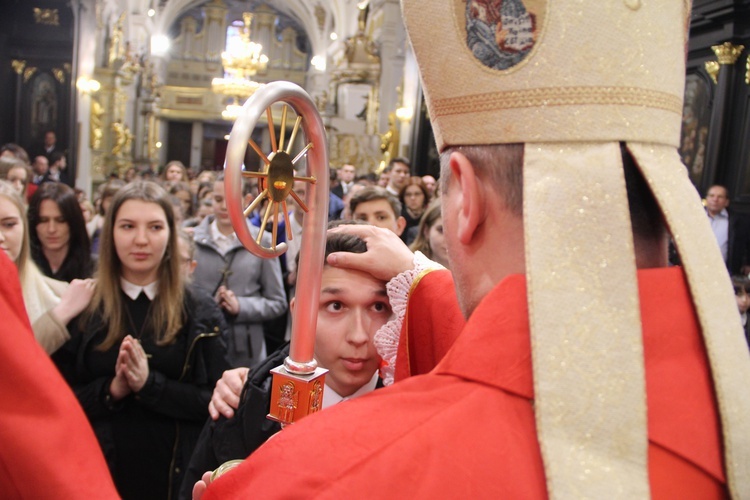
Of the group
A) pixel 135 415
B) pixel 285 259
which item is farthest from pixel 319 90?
pixel 135 415

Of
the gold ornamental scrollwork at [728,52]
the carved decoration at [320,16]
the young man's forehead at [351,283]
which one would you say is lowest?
the young man's forehead at [351,283]

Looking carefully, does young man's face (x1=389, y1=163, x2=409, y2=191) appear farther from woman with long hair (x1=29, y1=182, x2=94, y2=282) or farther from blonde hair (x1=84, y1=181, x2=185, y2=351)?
blonde hair (x1=84, y1=181, x2=185, y2=351)

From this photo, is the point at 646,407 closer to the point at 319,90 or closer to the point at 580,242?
the point at 580,242

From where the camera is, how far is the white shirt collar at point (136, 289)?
2.97 meters

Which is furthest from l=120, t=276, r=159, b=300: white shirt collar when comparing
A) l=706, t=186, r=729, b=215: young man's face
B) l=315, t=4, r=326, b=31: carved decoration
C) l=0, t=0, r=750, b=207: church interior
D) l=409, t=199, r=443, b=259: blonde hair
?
l=315, t=4, r=326, b=31: carved decoration

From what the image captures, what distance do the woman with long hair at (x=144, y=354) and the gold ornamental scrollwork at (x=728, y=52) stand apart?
23.6ft

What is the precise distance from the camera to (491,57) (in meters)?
1.06

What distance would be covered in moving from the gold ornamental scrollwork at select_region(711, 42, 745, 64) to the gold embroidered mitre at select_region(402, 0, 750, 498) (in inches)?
311

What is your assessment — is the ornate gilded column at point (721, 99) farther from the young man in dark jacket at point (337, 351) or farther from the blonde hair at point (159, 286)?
the young man in dark jacket at point (337, 351)

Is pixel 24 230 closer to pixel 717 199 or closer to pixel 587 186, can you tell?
pixel 587 186

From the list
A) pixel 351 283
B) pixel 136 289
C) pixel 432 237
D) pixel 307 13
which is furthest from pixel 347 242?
pixel 307 13

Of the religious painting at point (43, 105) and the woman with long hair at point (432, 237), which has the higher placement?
the religious painting at point (43, 105)

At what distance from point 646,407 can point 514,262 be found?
0.86ft

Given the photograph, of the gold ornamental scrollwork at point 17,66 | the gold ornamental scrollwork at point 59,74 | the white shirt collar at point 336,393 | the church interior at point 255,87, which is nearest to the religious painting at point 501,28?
the white shirt collar at point 336,393
